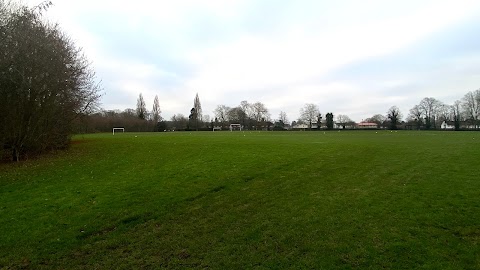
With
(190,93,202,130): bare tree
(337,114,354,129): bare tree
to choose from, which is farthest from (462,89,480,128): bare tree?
(190,93,202,130): bare tree

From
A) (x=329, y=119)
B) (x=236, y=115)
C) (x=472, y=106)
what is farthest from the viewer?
(x=236, y=115)

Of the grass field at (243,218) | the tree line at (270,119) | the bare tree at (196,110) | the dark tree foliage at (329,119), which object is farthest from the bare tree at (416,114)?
the grass field at (243,218)

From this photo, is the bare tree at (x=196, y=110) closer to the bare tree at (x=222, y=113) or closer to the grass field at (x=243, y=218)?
the bare tree at (x=222, y=113)

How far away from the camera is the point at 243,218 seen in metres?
7.99

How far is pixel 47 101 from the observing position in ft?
60.4

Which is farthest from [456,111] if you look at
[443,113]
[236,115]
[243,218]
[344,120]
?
[243,218]

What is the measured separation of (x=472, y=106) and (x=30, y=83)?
390ft

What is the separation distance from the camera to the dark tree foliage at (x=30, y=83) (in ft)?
49.9

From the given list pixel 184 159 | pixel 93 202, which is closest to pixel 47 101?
pixel 184 159

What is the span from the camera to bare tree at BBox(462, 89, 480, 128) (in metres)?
95.1

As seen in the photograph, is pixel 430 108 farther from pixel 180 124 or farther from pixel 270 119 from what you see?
pixel 180 124

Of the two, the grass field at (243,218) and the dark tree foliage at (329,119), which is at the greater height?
the dark tree foliage at (329,119)

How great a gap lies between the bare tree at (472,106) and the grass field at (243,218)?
335 ft

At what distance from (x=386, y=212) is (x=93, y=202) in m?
8.71
